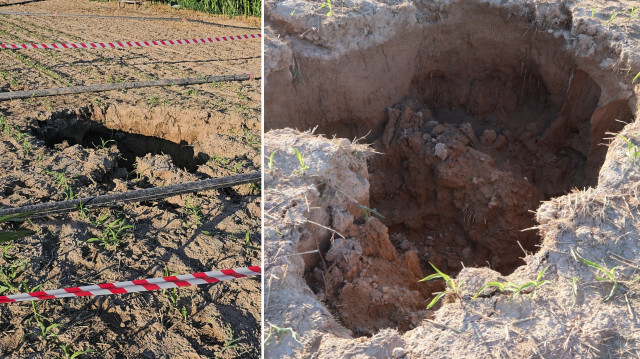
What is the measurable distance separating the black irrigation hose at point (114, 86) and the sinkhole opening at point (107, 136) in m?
0.28

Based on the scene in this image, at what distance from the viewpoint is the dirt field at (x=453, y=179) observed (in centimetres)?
210

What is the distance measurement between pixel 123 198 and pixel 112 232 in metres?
0.24

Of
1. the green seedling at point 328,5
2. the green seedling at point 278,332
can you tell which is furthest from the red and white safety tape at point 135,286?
the green seedling at point 328,5

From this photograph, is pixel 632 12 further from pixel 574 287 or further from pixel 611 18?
pixel 574 287

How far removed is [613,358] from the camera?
6.47 ft

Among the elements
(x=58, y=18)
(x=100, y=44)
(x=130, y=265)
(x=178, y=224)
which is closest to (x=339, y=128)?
(x=178, y=224)

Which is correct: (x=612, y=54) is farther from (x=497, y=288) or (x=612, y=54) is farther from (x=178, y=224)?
(x=178, y=224)

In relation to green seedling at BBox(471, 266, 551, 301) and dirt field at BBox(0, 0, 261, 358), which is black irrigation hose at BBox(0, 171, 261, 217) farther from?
green seedling at BBox(471, 266, 551, 301)

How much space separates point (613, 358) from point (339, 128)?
2.89 m

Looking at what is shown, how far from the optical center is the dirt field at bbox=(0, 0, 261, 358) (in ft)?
9.53

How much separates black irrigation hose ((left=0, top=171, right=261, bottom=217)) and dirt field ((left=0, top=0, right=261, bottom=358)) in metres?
0.17

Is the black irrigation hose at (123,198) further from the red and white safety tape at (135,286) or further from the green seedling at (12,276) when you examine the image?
the red and white safety tape at (135,286)

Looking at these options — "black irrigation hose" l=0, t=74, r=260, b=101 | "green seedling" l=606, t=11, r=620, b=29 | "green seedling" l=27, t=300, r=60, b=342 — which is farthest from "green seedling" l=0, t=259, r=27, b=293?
"green seedling" l=606, t=11, r=620, b=29

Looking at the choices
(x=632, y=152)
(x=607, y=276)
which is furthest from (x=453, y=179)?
(x=607, y=276)
